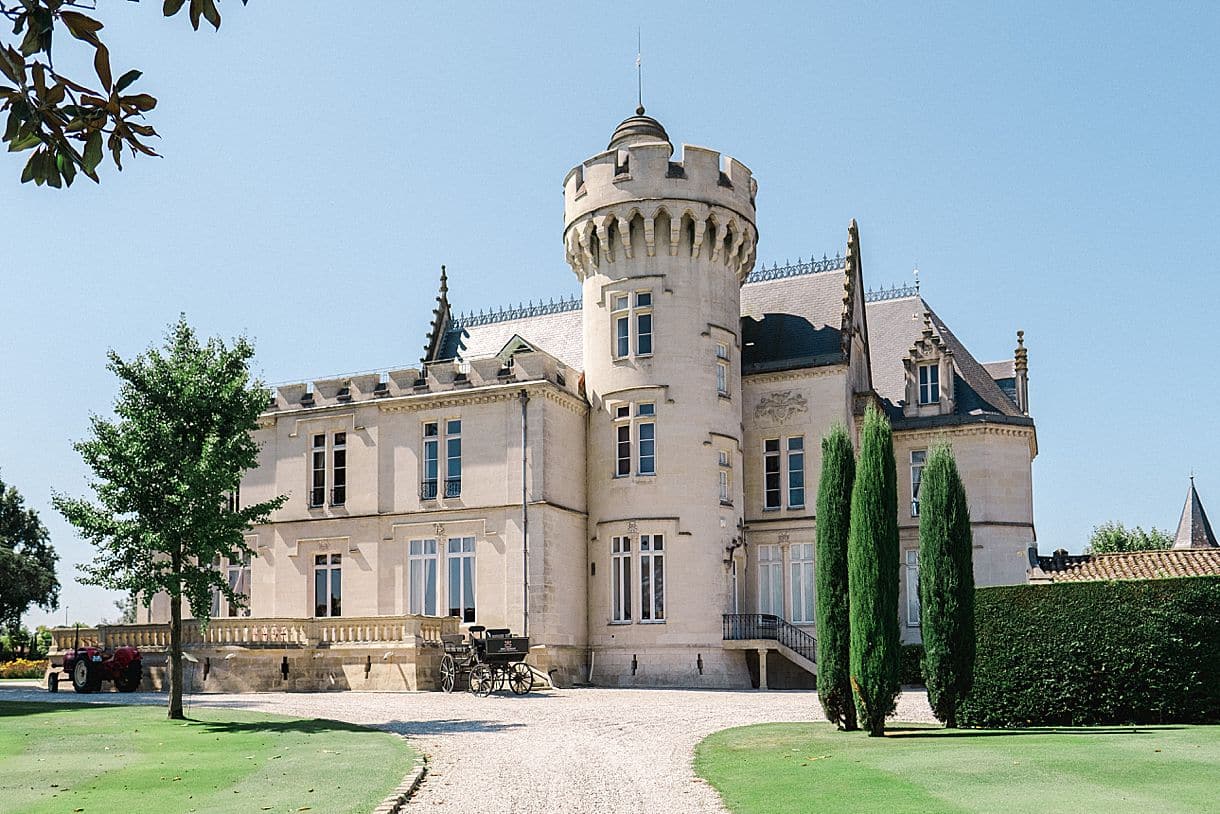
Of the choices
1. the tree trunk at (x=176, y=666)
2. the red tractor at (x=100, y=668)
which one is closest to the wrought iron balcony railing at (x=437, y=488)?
the red tractor at (x=100, y=668)

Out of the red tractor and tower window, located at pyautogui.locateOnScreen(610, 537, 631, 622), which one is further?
tower window, located at pyautogui.locateOnScreen(610, 537, 631, 622)

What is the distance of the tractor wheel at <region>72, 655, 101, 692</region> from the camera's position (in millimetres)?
30047

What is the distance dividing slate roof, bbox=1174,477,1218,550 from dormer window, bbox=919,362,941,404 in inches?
848

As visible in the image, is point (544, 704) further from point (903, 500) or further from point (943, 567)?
point (903, 500)

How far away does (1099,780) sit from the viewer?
12.2 metres

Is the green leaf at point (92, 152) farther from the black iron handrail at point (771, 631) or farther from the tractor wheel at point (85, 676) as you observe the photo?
the black iron handrail at point (771, 631)

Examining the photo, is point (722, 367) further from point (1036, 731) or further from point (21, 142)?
point (21, 142)

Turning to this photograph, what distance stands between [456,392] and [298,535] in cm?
683

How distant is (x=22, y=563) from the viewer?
5350 centimetres

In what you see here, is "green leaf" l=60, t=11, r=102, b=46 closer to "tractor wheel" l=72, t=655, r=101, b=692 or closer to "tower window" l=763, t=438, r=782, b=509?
"tractor wheel" l=72, t=655, r=101, b=692

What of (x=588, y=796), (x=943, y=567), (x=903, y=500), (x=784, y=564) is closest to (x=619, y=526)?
(x=784, y=564)

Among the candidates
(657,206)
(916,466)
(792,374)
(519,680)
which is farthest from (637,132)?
(519,680)

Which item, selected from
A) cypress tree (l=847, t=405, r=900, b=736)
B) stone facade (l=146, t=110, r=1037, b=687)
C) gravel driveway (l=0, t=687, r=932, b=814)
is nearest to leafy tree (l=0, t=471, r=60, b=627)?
stone facade (l=146, t=110, r=1037, b=687)

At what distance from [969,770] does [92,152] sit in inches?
448
